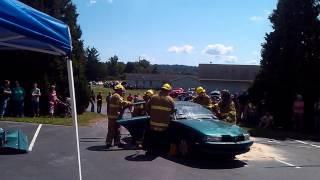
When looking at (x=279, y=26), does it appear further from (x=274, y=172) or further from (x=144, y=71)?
(x=144, y=71)

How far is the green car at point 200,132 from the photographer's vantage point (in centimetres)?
1213

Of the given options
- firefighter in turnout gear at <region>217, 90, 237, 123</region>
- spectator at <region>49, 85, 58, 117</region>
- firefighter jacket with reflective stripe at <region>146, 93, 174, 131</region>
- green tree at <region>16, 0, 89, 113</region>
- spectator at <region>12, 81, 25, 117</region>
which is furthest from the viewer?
green tree at <region>16, 0, 89, 113</region>

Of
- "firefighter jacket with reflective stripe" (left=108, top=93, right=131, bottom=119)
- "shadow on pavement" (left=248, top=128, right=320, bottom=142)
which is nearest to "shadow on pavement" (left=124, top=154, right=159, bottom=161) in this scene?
"firefighter jacket with reflective stripe" (left=108, top=93, right=131, bottom=119)

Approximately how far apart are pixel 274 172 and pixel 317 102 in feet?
46.5

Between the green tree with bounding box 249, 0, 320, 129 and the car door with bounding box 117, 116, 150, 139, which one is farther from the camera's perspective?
the green tree with bounding box 249, 0, 320, 129

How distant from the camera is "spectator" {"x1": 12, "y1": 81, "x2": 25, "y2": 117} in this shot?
22.6 m

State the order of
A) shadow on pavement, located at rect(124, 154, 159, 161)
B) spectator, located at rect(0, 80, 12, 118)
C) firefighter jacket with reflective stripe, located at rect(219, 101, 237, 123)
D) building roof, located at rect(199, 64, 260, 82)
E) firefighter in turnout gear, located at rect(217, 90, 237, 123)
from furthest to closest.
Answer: building roof, located at rect(199, 64, 260, 82) → spectator, located at rect(0, 80, 12, 118) → firefighter jacket with reflective stripe, located at rect(219, 101, 237, 123) → firefighter in turnout gear, located at rect(217, 90, 237, 123) → shadow on pavement, located at rect(124, 154, 159, 161)

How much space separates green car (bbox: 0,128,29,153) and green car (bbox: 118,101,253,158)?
104 inches

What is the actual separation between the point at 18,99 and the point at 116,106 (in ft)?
33.4

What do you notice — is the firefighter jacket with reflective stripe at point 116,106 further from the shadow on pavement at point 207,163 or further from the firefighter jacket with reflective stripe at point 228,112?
the firefighter jacket with reflective stripe at point 228,112

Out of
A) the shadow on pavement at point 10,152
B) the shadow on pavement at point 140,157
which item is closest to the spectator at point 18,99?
the shadow on pavement at point 10,152

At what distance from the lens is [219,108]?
48.8 feet

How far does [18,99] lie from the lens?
2261 centimetres

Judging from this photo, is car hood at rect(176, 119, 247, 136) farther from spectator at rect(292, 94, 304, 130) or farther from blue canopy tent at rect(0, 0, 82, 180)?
spectator at rect(292, 94, 304, 130)
